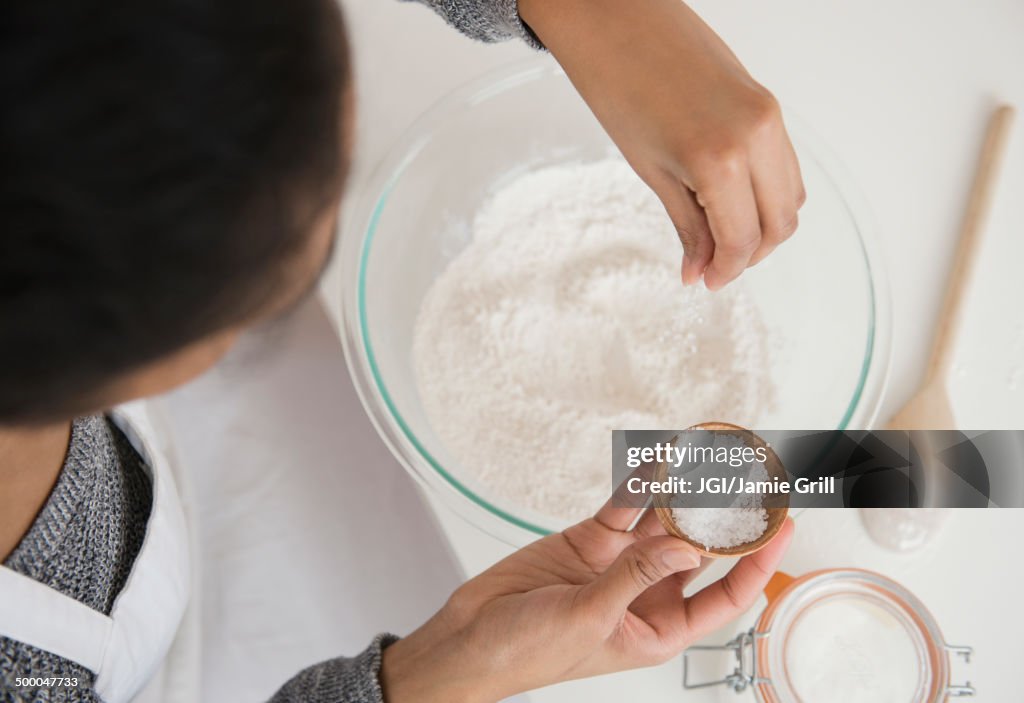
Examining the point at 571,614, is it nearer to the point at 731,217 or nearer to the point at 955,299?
the point at 731,217

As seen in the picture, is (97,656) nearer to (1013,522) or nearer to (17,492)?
(17,492)

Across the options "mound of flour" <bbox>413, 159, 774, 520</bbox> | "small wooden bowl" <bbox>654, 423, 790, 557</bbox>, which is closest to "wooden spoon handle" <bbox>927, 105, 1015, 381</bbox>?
"mound of flour" <bbox>413, 159, 774, 520</bbox>

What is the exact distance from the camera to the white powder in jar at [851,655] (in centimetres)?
68

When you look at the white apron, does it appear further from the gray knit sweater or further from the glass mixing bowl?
the glass mixing bowl

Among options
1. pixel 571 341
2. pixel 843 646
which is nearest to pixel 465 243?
pixel 571 341

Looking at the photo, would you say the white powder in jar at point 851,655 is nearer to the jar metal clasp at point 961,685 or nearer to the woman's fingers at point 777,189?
the jar metal clasp at point 961,685

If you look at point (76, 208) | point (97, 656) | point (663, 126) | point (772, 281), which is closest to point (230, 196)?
point (76, 208)

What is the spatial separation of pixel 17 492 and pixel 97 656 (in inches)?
6.1

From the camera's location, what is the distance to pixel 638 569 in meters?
0.59

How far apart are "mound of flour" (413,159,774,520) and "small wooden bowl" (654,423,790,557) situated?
0.46 ft

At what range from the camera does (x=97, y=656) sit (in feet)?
2.19

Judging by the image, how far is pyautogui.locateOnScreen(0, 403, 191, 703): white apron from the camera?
1.98ft

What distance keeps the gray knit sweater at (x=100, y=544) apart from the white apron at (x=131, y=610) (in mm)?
14

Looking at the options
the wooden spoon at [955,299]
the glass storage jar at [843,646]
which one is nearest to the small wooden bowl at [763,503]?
the glass storage jar at [843,646]
